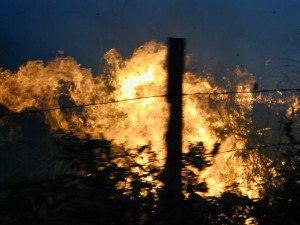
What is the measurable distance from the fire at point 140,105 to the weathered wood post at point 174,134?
103mm

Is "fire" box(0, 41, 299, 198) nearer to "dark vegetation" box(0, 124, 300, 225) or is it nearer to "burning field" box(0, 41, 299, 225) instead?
"burning field" box(0, 41, 299, 225)

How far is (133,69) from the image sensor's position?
424 inches

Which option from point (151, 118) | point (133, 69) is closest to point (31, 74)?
point (133, 69)

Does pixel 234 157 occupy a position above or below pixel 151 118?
below

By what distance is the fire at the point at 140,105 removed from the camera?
4.61 m

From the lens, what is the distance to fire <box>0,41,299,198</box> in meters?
4.61

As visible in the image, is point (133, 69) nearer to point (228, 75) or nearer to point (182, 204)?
point (228, 75)

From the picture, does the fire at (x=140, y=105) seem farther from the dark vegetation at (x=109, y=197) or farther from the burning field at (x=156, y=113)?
the dark vegetation at (x=109, y=197)

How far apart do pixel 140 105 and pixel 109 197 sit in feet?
13.6

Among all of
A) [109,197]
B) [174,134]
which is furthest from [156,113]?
[109,197]

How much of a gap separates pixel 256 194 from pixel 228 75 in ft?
30.6

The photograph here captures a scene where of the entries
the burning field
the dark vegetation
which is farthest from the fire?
the dark vegetation

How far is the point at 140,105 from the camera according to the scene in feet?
25.1

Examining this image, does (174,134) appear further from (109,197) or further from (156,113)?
(156,113)
